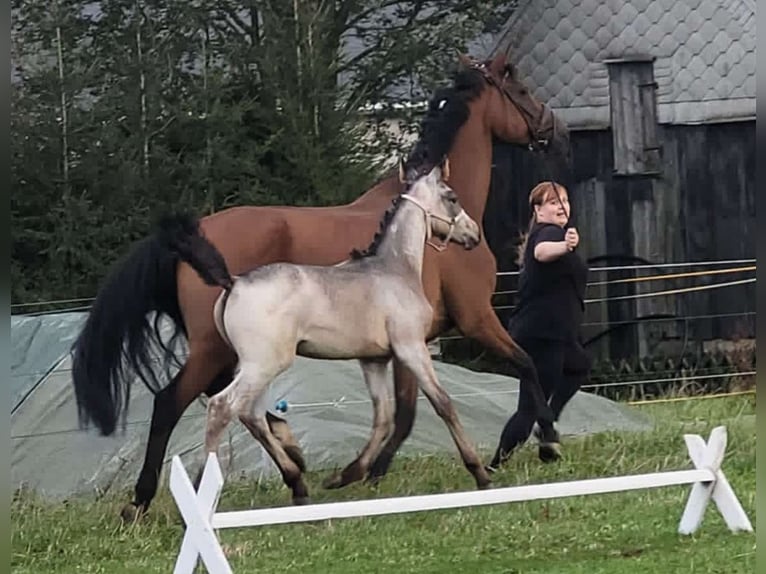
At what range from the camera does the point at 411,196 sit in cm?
580

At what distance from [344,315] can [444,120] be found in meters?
1.02

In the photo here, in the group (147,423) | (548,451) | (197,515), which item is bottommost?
(548,451)

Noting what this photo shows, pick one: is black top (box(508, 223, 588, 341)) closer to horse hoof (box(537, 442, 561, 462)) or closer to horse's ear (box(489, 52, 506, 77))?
horse hoof (box(537, 442, 561, 462))

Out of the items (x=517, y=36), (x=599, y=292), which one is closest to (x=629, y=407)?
(x=599, y=292)

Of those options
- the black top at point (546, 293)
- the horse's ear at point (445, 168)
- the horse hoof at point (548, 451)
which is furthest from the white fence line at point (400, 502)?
the horse's ear at point (445, 168)

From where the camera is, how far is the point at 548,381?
645 centimetres

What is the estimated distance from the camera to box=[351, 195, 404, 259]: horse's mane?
18.7 feet

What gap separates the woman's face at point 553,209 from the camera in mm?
6371

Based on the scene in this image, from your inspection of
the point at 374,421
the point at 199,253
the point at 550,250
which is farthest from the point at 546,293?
the point at 199,253

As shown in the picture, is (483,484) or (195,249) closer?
(195,249)

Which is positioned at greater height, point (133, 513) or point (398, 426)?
point (398, 426)

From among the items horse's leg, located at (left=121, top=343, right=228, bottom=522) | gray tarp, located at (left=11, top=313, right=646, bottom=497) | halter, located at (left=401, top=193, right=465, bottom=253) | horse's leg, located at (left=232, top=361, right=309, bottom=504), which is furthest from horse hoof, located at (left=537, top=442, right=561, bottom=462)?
horse's leg, located at (left=121, top=343, right=228, bottom=522)

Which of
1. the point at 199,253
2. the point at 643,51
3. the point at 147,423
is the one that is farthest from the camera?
the point at 643,51

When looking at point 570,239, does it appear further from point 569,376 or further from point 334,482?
point 334,482
